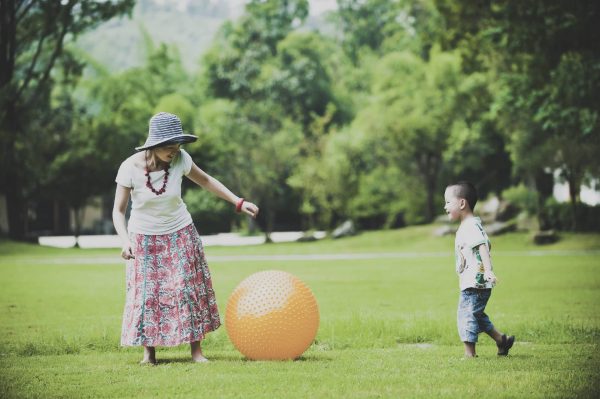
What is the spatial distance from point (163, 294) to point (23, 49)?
29.8 m

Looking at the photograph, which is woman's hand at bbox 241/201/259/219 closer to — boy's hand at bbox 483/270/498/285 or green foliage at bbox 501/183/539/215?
boy's hand at bbox 483/270/498/285

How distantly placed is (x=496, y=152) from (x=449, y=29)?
53.0 feet

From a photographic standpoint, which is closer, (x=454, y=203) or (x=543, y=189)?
(x=454, y=203)

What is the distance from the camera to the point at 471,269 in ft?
22.5

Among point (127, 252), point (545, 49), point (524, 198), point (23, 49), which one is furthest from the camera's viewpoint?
point (524, 198)

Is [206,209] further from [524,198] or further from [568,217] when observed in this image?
[568,217]

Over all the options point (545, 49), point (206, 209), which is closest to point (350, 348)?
point (545, 49)

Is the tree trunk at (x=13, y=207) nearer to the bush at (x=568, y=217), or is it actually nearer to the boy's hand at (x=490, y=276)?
the bush at (x=568, y=217)

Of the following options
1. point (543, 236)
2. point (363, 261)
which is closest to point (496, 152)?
point (543, 236)

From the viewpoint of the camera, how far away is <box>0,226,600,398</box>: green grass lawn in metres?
5.64

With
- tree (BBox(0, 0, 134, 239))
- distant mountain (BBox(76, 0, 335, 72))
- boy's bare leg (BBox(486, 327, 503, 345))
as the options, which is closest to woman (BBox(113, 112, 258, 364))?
boy's bare leg (BBox(486, 327, 503, 345))

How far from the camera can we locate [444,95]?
130 ft

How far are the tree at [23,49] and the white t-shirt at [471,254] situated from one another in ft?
80.9

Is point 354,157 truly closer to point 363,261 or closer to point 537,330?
point 363,261
